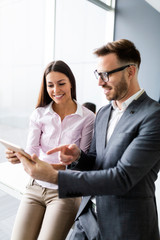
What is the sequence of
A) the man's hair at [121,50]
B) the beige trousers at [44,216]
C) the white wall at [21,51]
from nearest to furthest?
the man's hair at [121,50]
the beige trousers at [44,216]
the white wall at [21,51]

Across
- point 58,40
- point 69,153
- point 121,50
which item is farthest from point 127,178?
point 58,40

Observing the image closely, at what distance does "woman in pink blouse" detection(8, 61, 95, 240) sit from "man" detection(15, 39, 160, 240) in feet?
0.55

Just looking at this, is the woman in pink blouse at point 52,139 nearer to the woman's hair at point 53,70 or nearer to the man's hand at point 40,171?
the woman's hair at point 53,70

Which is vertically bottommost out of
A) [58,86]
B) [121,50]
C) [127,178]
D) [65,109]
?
[127,178]

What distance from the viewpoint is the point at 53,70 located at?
62.5 inches

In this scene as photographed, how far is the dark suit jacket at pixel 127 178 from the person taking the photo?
1062 mm

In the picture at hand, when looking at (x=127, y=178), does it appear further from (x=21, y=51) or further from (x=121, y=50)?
(x=21, y=51)

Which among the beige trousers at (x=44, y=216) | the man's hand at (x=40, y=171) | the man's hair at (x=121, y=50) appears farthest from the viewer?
the beige trousers at (x=44, y=216)

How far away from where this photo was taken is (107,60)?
1255 millimetres

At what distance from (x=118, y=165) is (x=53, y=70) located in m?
0.85

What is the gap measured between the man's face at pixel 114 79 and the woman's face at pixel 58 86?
1.25 feet

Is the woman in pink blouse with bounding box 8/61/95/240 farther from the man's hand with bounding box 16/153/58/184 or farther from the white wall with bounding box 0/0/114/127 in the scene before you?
the white wall with bounding box 0/0/114/127

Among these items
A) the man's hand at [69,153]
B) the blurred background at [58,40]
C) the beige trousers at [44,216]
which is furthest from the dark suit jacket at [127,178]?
the blurred background at [58,40]

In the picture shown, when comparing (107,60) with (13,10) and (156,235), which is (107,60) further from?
(13,10)
